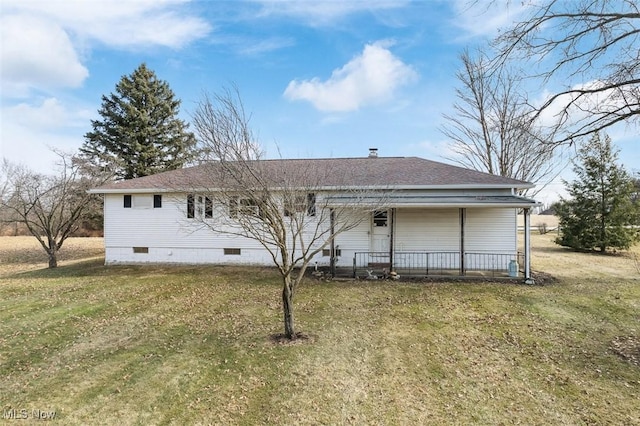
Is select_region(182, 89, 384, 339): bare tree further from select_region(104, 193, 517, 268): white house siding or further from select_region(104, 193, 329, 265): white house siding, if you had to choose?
select_region(104, 193, 329, 265): white house siding

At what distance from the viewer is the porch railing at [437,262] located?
40.2 ft

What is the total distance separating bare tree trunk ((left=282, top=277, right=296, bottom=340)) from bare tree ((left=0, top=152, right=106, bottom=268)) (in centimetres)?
1351

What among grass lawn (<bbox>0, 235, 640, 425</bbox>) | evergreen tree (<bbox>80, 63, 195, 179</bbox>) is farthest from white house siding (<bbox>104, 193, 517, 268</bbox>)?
evergreen tree (<bbox>80, 63, 195, 179</bbox>)

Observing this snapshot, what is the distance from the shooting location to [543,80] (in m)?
6.71

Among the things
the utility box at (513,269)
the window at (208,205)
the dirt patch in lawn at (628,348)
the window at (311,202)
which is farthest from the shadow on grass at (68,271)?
the dirt patch in lawn at (628,348)

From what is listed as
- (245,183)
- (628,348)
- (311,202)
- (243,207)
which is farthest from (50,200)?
(628,348)

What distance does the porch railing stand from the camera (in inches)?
482

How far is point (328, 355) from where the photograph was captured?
5.77 m

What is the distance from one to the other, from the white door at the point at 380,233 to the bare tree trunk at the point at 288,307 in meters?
7.09

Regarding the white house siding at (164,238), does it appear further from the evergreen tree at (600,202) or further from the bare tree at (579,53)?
the evergreen tree at (600,202)

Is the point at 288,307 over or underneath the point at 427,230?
underneath

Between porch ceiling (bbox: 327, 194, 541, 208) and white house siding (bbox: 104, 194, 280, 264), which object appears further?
white house siding (bbox: 104, 194, 280, 264)

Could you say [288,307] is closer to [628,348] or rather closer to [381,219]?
[628,348]

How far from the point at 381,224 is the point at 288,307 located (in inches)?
296
